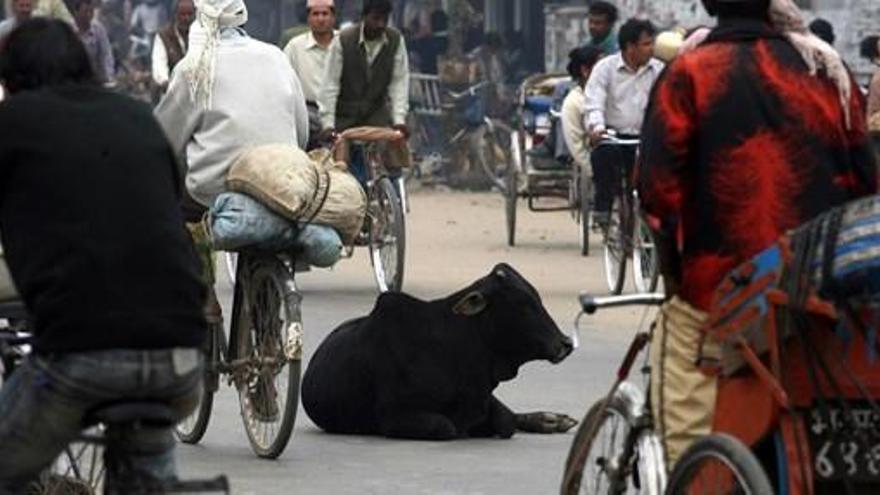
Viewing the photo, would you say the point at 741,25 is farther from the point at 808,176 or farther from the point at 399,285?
the point at 399,285

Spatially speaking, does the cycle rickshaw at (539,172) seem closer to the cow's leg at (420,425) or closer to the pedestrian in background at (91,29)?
the pedestrian in background at (91,29)

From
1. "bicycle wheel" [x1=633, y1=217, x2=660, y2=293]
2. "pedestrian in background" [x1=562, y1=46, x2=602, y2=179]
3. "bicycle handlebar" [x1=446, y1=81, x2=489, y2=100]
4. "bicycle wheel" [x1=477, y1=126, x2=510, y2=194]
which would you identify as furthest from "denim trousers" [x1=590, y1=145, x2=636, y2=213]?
"bicycle handlebar" [x1=446, y1=81, x2=489, y2=100]

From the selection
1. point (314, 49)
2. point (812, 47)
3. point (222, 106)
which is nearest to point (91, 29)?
point (314, 49)

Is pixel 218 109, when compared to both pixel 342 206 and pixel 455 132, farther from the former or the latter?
pixel 455 132

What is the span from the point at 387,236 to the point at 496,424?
632 cm

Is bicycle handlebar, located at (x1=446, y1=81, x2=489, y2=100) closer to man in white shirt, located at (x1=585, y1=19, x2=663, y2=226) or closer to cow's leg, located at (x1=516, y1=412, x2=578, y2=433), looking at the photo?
man in white shirt, located at (x1=585, y1=19, x2=663, y2=226)

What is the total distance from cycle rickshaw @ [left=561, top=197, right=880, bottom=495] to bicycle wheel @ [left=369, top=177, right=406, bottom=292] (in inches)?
415

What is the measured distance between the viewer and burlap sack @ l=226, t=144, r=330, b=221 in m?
11.0

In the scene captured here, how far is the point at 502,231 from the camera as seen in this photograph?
24.4m

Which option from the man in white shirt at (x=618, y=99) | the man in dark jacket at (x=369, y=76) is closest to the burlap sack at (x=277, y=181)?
the man in dark jacket at (x=369, y=76)

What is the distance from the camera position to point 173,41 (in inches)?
830

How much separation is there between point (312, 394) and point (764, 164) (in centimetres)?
475

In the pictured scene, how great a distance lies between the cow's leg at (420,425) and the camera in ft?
37.8

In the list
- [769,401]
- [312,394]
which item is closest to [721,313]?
[769,401]
